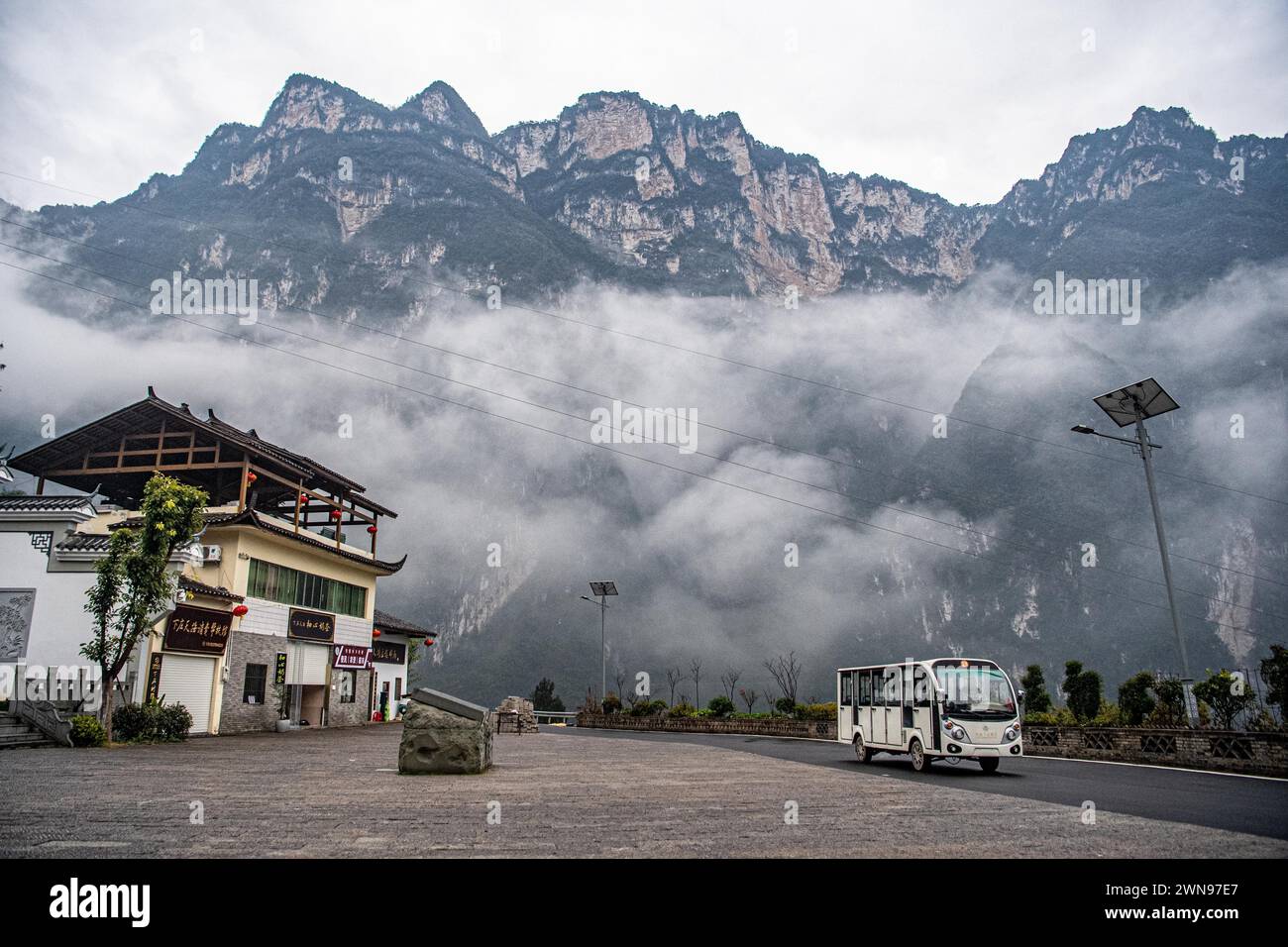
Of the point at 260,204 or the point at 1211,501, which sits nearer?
the point at 1211,501

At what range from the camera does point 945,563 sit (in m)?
159

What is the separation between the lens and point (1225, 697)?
2223cm

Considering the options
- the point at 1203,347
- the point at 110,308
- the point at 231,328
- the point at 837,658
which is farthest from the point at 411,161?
the point at 1203,347

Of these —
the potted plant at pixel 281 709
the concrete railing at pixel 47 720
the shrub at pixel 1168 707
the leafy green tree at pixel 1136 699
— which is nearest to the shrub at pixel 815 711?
the leafy green tree at pixel 1136 699

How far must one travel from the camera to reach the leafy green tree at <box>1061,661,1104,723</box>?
26.8 m

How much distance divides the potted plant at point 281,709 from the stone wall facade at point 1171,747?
2630cm

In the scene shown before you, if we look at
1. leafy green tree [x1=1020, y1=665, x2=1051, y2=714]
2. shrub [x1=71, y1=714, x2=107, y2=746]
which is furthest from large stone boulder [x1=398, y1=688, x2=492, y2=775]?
leafy green tree [x1=1020, y1=665, x2=1051, y2=714]

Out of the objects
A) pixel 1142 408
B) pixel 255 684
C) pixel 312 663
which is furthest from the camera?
pixel 312 663

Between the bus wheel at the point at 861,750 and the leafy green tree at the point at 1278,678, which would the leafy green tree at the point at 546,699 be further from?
the leafy green tree at the point at 1278,678

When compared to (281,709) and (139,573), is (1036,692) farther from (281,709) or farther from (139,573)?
(139,573)

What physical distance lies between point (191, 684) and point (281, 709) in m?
6.25

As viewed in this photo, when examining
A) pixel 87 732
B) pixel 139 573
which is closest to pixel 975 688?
pixel 139 573

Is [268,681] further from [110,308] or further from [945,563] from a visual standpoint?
[110,308]

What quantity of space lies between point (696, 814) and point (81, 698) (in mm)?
20730
